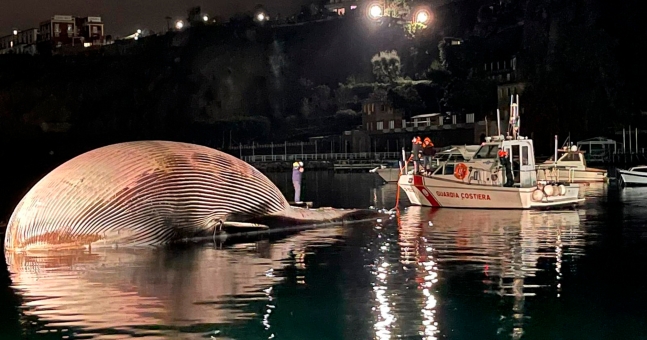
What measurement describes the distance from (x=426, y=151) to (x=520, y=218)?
11346 mm

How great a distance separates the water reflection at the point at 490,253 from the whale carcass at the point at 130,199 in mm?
4356

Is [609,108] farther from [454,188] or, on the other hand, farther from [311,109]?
[311,109]

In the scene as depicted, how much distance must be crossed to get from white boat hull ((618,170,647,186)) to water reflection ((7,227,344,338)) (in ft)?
109

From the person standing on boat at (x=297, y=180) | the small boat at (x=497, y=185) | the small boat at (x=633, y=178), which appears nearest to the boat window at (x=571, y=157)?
the small boat at (x=633, y=178)

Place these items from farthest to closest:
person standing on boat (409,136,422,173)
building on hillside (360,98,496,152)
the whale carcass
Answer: building on hillside (360,98,496,152) < person standing on boat (409,136,422,173) < the whale carcass

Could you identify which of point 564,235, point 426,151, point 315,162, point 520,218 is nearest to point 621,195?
point 426,151

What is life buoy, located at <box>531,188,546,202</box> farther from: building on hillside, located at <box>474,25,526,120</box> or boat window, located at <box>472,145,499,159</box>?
building on hillside, located at <box>474,25,526,120</box>

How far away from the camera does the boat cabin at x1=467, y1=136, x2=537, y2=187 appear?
32.2 m

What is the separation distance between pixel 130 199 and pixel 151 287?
203 inches

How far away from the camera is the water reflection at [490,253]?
1346 centimetres

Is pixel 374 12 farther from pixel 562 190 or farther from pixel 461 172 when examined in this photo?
pixel 562 190

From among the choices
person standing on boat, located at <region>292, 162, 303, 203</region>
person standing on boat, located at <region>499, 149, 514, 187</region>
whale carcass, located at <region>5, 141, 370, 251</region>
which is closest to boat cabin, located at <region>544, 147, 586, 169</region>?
person standing on boat, located at <region>499, 149, 514, 187</region>

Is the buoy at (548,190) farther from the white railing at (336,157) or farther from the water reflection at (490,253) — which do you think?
the white railing at (336,157)

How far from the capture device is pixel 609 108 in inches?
3465
